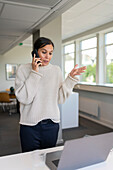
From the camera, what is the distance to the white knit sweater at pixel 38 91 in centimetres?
138

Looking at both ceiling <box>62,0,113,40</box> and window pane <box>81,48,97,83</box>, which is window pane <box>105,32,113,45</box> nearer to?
ceiling <box>62,0,113,40</box>

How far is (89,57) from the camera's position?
627 centimetres

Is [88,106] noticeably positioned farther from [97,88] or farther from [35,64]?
[35,64]

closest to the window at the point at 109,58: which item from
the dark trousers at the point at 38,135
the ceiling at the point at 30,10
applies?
the ceiling at the point at 30,10

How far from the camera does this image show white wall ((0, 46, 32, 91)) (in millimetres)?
8188

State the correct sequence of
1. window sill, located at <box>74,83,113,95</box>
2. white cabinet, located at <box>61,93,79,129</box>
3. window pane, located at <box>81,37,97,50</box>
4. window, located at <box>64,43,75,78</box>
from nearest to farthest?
white cabinet, located at <box>61,93,79,129</box>
window sill, located at <box>74,83,113,95</box>
window pane, located at <box>81,37,97,50</box>
window, located at <box>64,43,75,78</box>

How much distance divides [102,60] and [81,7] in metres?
2.15

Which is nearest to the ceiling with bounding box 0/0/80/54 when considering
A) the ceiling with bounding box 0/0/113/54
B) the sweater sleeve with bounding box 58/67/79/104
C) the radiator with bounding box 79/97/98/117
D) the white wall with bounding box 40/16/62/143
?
the ceiling with bounding box 0/0/113/54

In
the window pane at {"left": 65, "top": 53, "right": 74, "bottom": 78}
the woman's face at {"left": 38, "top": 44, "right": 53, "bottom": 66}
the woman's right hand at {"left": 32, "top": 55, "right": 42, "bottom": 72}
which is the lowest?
the woman's right hand at {"left": 32, "top": 55, "right": 42, "bottom": 72}

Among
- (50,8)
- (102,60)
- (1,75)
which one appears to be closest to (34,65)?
(50,8)

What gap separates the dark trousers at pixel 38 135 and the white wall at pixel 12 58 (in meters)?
7.10

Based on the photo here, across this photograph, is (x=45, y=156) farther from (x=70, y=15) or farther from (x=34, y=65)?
(x=70, y=15)

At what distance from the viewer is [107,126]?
4840 millimetres

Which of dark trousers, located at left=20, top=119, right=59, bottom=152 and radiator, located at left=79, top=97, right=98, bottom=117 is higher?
dark trousers, located at left=20, top=119, right=59, bottom=152
